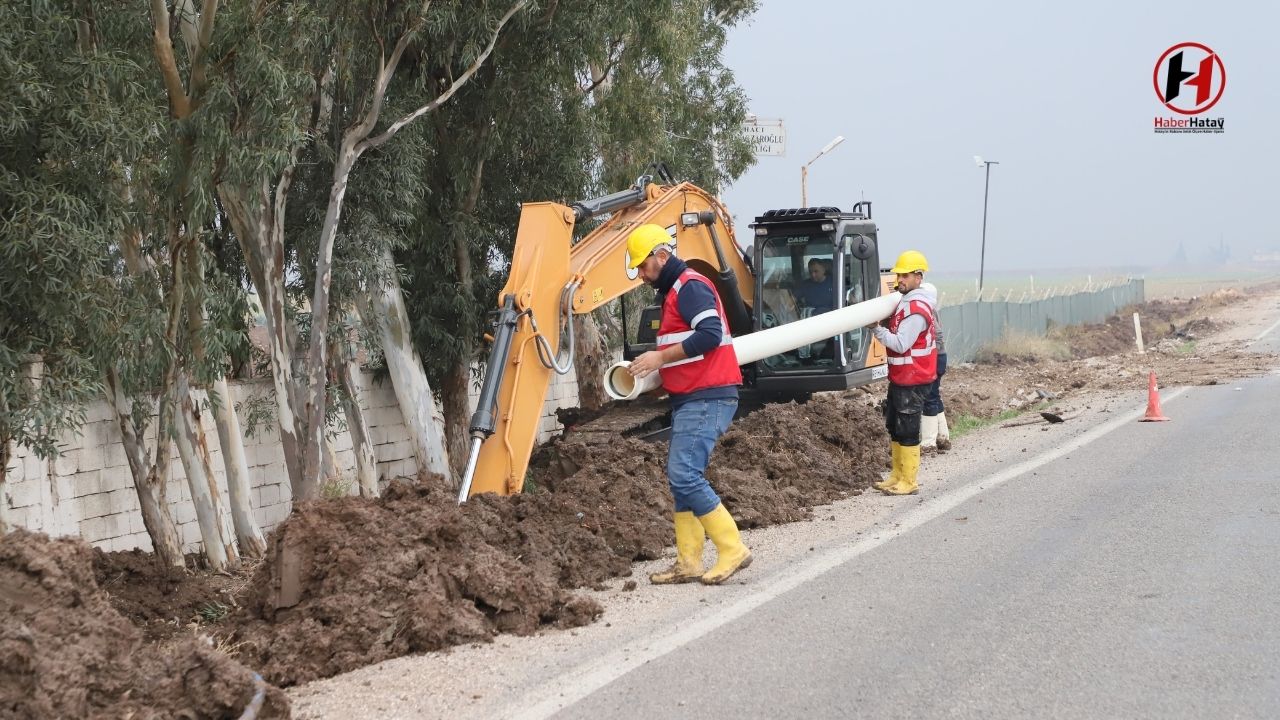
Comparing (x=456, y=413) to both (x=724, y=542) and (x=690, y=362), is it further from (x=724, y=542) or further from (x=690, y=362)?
(x=724, y=542)

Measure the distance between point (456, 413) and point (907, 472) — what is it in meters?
6.78

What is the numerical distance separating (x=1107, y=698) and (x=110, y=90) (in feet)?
23.5

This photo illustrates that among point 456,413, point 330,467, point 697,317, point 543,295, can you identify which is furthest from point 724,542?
point 456,413

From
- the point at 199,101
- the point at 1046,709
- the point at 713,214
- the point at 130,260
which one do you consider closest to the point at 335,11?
the point at 199,101

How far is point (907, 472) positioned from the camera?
1158cm

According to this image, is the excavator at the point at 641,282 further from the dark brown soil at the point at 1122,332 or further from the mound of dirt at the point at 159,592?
the dark brown soil at the point at 1122,332

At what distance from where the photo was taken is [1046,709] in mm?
5246

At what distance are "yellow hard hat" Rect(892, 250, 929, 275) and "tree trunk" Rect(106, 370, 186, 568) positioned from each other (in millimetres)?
6786

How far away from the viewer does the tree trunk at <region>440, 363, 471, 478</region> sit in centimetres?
1628

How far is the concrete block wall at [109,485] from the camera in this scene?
1027 cm

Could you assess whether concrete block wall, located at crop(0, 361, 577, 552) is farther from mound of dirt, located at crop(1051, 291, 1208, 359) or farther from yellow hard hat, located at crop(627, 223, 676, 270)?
mound of dirt, located at crop(1051, 291, 1208, 359)

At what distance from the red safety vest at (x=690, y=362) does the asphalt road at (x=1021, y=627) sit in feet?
4.57

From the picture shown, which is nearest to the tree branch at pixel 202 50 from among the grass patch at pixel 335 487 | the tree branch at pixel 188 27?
the tree branch at pixel 188 27

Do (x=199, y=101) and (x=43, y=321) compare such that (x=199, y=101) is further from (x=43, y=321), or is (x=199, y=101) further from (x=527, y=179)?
(x=527, y=179)
